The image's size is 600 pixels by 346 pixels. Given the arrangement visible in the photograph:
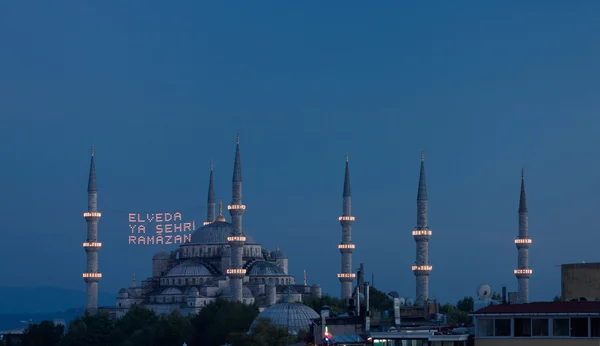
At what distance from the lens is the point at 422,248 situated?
348ft

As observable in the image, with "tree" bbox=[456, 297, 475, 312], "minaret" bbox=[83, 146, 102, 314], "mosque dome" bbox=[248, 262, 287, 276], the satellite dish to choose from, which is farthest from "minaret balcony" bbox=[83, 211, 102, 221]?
the satellite dish

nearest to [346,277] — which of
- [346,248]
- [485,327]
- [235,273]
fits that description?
[346,248]

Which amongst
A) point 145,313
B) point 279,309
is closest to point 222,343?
point 279,309

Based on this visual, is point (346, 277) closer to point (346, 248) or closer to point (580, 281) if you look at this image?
point (346, 248)

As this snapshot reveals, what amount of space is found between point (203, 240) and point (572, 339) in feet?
324

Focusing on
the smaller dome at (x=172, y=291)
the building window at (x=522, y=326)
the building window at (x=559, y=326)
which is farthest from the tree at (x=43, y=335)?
the building window at (x=559, y=326)

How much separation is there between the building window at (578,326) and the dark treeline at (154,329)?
4744 cm

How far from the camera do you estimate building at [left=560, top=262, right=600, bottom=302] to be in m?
35.0

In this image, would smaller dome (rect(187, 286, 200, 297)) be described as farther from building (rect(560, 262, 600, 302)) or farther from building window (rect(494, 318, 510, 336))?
building window (rect(494, 318, 510, 336))

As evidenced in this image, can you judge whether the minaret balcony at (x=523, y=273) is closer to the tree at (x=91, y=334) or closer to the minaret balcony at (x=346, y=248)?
the minaret balcony at (x=346, y=248)

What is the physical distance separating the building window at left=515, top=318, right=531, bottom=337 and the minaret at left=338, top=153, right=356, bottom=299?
79739 millimetres

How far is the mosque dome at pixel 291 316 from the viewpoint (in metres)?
85.4

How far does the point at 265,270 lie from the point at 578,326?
93684 millimetres

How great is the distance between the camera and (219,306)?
325ft
